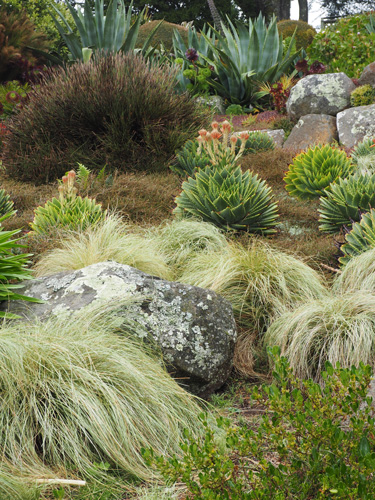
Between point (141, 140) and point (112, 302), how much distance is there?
4.02 meters

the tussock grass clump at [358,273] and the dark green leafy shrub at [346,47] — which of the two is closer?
the tussock grass clump at [358,273]

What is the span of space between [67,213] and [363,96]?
6.07 metres

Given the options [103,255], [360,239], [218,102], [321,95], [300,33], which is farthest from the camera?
[300,33]

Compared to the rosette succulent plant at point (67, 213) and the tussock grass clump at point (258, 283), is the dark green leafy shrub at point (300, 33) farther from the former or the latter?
the tussock grass clump at point (258, 283)

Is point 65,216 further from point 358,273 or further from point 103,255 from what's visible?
point 358,273

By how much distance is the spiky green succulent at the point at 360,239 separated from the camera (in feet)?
12.9

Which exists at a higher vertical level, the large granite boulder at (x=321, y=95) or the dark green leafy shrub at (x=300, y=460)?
the large granite boulder at (x=321, y=95)

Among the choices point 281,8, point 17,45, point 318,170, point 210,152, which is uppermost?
point 281,8

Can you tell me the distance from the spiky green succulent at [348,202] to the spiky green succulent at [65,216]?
205cm

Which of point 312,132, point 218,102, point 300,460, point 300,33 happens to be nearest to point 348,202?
point 300,460

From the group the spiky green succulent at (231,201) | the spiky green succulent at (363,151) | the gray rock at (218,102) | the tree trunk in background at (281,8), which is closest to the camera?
the spiky green succulent at (231,201)

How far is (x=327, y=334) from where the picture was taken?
3.03m

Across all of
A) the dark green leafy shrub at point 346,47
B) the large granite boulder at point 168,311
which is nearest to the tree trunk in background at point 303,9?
the dark green leafy shrub at point 346,47

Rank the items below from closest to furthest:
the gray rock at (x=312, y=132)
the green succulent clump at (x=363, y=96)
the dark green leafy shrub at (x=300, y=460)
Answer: the dark green leafy shrub at (x=300, y=460) → the gray rock at (x=312, y=132) → the green succulent clump at (x=363, y=96)
